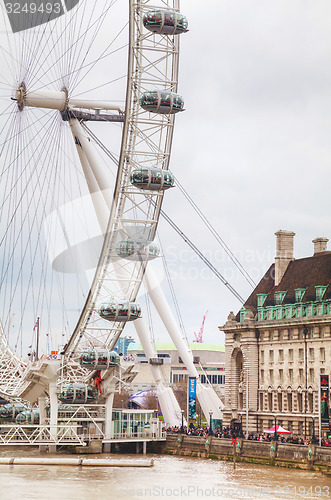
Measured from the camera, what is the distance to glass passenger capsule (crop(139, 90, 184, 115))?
218ft

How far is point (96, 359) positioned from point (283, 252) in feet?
91.5

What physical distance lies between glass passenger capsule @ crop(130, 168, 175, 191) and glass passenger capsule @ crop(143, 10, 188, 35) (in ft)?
29.9

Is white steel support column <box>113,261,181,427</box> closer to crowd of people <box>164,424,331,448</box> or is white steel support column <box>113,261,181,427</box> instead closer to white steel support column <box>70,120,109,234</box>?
crowd of people <box>164,424,331,448</box>

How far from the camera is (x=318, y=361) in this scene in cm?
8394

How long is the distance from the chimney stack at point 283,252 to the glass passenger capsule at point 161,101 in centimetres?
3078

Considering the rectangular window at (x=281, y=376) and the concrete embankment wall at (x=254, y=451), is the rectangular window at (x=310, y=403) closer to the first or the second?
the rectangular window at (x=281, y=376)

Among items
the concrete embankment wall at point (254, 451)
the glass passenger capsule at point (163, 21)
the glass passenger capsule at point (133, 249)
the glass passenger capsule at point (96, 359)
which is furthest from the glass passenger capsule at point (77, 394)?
the glass passenger capsule at point (163, 21)

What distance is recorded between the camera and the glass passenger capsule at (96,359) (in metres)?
75.1

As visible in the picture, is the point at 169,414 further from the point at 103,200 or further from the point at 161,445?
the point at 103,200

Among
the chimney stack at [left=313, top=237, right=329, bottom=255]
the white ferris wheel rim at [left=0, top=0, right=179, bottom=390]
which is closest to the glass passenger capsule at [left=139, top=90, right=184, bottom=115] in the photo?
the white ferris wheel rim at [left=0, top=0, right=179, bottom=390]

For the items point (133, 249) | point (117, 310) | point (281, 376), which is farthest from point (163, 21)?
point (281, 376)

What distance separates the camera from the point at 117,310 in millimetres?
70938

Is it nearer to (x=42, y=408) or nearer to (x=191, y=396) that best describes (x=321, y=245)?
(x=191, y=396)

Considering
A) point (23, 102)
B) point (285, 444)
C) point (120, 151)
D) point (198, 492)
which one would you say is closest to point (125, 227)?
point (120, 151)
